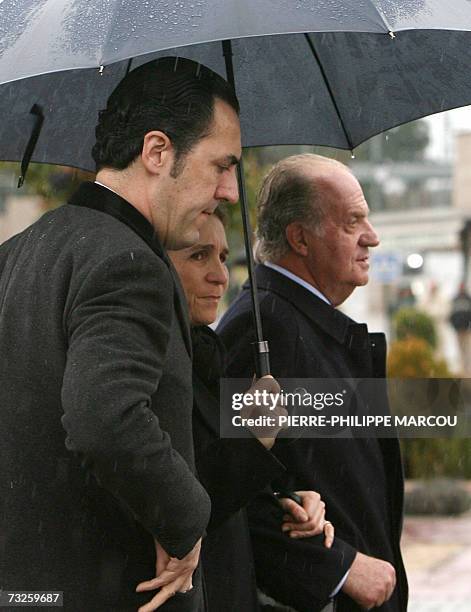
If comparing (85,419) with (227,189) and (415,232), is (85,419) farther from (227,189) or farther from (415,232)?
(415,232)

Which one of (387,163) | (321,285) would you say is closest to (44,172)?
(321,285)

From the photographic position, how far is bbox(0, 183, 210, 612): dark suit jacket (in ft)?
7.34

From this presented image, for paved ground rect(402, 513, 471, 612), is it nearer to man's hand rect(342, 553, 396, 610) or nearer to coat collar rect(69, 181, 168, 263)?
man's hand rect(342, 553, 396, 610)

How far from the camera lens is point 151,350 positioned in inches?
90.7

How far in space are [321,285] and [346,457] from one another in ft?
1.98

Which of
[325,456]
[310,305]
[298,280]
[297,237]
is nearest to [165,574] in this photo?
[325,456]

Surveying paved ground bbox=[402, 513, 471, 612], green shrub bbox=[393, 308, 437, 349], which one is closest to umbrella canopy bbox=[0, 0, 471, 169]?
paved ground bbox=[402, 513, 471, 612]

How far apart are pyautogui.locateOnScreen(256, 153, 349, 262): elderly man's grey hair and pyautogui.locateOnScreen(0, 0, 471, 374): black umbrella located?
196mm

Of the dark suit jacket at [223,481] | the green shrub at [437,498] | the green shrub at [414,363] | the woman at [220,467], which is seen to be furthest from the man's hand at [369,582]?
the green shrub at [414,363]

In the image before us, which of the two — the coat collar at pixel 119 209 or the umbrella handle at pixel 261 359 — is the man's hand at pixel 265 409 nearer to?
the umbrella handle at pixel 261 359

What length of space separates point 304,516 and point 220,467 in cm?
53

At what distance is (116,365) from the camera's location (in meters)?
2.21

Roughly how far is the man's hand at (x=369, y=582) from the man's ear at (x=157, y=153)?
4.50 ft

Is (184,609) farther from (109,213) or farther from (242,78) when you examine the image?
(242,78)
